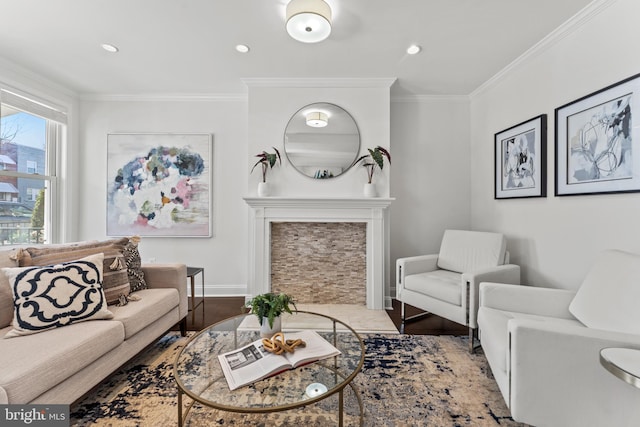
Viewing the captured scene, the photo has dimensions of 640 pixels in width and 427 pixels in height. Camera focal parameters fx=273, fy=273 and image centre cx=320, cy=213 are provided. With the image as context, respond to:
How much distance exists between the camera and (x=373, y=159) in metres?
3.02

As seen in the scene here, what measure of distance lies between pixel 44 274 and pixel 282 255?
1.95 metres

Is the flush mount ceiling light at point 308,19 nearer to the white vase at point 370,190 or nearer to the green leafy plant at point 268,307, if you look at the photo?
the white vase at point 370,190

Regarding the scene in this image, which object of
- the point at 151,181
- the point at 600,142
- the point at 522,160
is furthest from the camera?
the point at 151,181

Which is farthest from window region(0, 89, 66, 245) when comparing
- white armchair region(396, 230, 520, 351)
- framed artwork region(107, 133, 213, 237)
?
white armchair region(396, 230, 520, 351)

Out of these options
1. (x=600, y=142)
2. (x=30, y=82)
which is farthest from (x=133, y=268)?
(x=600, y=142)

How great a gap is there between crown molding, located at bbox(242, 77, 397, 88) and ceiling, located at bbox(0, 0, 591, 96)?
65 millimetres

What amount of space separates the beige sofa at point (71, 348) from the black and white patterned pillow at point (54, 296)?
0.13 feet

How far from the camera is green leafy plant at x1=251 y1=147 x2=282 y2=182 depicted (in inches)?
117

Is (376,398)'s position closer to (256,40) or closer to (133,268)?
(133,268)

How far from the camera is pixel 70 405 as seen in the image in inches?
52.3

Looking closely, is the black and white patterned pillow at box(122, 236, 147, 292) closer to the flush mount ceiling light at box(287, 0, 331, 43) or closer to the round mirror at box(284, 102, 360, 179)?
the round mirror at box(284, 102, 360, 179)

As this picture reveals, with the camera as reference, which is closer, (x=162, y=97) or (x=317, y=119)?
(x=317, y=119)

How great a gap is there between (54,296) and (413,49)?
3.12 m

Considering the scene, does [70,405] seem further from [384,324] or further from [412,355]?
[384,324]
